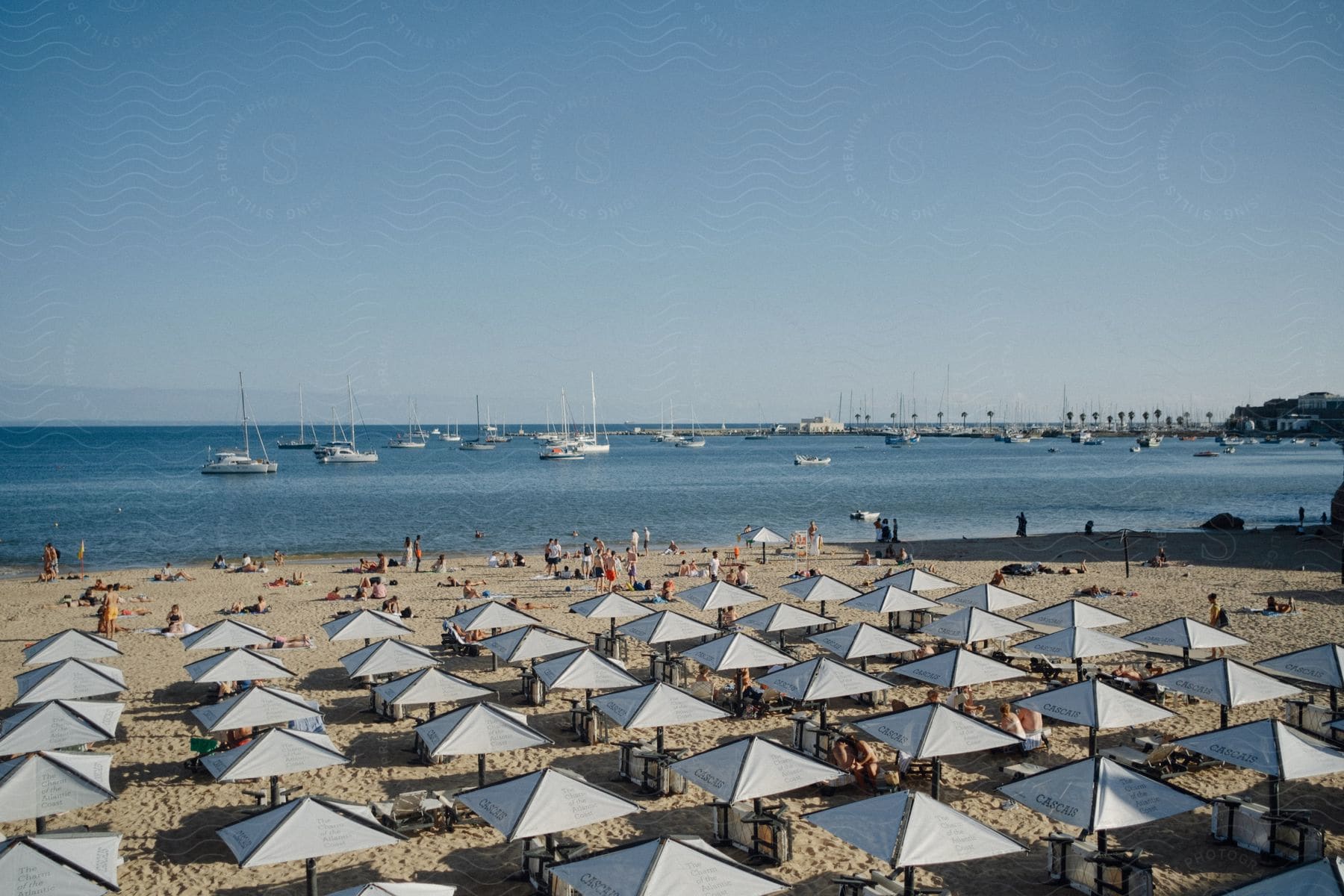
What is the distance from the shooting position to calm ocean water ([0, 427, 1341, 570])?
49.0 m

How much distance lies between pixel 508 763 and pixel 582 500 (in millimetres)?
58708

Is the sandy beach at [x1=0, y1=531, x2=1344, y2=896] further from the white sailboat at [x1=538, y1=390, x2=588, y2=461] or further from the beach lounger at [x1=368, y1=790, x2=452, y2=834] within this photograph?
the white sailboat at [x1=538, y1=390, x2=588, y2=461]

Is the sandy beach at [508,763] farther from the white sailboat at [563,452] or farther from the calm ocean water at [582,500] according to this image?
the white sailboat at [563,452]

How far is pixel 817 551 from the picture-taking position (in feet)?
115

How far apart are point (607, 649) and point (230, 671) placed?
23.5 ft

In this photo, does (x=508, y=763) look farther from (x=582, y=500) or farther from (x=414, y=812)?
(x=582, y=500)

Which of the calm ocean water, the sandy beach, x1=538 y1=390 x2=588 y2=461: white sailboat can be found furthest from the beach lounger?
x1=538 y1=390 x2=588 y2=461: white sailboat

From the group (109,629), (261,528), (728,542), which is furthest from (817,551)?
(261,528)

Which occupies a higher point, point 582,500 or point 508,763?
point 508,763

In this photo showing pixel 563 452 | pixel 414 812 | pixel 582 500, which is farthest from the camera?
pixel 563 452

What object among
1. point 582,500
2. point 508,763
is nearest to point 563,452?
point 582,500

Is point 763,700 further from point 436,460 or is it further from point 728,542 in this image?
point 436,460

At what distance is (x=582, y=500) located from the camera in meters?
71.6

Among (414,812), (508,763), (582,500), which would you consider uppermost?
(414,812)
